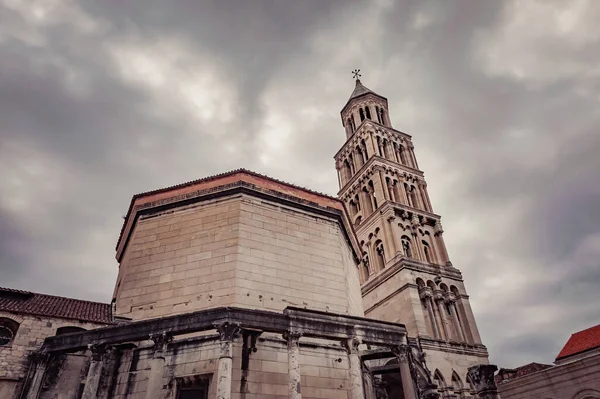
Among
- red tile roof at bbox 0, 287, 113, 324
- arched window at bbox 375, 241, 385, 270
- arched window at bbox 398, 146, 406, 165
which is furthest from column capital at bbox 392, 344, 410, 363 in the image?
arched window at bbox 398, 146, 406, 165

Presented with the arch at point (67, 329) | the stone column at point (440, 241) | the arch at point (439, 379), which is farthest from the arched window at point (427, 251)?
the arch at point (67, 329)

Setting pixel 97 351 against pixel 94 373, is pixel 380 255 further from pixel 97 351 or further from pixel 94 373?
pixel 94 373

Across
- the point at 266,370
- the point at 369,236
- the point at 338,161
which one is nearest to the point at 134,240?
the point at 266,370

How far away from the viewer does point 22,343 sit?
13641mm

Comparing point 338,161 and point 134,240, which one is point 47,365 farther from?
point 338,161

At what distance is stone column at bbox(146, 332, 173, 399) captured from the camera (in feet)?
37.1

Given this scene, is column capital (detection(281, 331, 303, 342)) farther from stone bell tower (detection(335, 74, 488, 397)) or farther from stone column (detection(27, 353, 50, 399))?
stone bell tower (detection(335, 74, 488, 397))

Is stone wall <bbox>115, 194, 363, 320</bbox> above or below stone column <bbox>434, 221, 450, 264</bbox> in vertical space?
below

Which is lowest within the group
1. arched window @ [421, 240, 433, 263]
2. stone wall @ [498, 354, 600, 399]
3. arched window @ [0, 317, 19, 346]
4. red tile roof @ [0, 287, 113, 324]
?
stone wall @ [498, 354, 600, 399]

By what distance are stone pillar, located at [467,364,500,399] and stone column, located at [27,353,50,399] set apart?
14751 mm

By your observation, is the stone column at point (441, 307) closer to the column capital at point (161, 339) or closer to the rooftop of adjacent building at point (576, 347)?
the rooftop of adjacent building at point (576, 347)

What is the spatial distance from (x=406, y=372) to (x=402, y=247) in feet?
66.3

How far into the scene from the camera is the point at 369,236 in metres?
35.5

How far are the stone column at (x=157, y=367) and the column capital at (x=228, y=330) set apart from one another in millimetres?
1811
